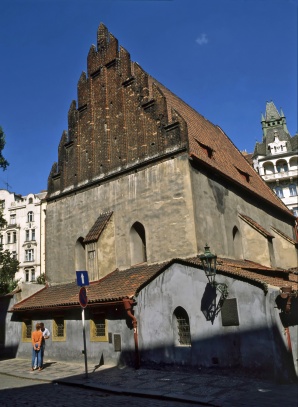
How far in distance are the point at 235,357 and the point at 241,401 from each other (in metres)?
2.88

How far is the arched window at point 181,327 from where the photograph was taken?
12242 mm

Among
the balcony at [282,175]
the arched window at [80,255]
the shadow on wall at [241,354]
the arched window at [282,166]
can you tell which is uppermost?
the arched window at [282,166]

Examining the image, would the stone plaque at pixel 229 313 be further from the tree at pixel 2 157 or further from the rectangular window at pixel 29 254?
the rectangular window at pixel 29 254

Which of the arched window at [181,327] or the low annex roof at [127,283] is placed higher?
the low annex roof at [127,283]

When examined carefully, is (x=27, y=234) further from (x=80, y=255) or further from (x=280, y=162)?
(x=280, y=162)

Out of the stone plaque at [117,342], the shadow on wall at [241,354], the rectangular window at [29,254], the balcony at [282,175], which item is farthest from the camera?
the balcony at [282,175]

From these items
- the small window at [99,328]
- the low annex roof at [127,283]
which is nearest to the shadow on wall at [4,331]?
the low annex roof at [127,283]

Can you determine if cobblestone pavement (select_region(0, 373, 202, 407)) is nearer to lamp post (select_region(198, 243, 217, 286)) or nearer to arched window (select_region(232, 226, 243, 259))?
lamp post (select_region(198, 243, 217, 286))

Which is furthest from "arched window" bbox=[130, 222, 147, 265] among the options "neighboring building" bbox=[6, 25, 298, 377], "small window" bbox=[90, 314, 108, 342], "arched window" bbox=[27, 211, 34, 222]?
"arched window" bbox=[27, 211, 34, 222]

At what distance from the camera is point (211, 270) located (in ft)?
38.0

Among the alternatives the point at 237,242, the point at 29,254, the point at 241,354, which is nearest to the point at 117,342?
the point at 241,354

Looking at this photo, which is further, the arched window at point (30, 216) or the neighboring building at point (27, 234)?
the arched window at point (30, 216)

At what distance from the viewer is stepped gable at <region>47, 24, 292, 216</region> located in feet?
55.1

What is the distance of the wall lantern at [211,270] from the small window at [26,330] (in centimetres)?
988
